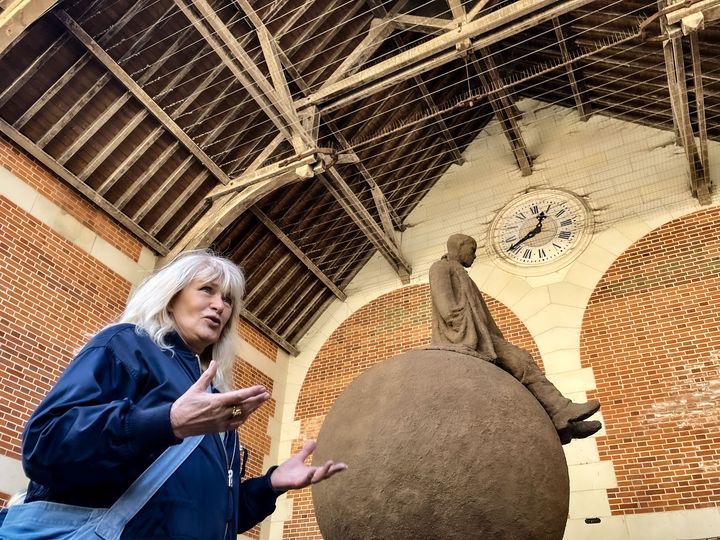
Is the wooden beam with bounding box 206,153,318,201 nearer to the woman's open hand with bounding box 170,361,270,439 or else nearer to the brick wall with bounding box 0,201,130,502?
the brick wall with bounding box 0,201,130,502

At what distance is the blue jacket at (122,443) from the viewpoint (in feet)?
2.97

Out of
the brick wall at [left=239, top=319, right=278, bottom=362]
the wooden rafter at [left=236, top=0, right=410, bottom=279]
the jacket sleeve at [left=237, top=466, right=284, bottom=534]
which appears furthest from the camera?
the brick wall at [left=239, top=319, right=278, bottom=362]

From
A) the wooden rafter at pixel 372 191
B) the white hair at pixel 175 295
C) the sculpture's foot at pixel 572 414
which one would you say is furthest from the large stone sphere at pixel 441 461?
the wooden rafter at pixel 372 191

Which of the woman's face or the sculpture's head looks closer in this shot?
the woman's face

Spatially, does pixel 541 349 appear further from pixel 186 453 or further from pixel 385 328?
pixel 186 453

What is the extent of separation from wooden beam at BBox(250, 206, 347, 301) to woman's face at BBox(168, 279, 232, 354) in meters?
6.08

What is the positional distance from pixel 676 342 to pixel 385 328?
3.45m

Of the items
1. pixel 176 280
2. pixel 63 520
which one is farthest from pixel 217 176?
pixel 63 520

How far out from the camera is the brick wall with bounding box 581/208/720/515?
5574mm

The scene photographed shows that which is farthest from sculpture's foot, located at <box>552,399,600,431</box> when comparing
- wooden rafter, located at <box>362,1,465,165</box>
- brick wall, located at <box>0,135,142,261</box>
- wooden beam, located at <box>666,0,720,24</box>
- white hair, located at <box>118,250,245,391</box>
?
brick wall, located at <box>0,135,142,261</box>

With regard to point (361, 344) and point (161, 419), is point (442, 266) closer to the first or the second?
point (161, 419)

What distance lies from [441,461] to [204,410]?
1638 millimetres

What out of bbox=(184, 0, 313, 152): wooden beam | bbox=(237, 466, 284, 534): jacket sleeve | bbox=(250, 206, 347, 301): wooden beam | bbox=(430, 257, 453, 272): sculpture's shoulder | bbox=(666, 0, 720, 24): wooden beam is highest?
bbox=(184, 0, 313, 152): wooden beam

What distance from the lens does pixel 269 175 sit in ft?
21.0
